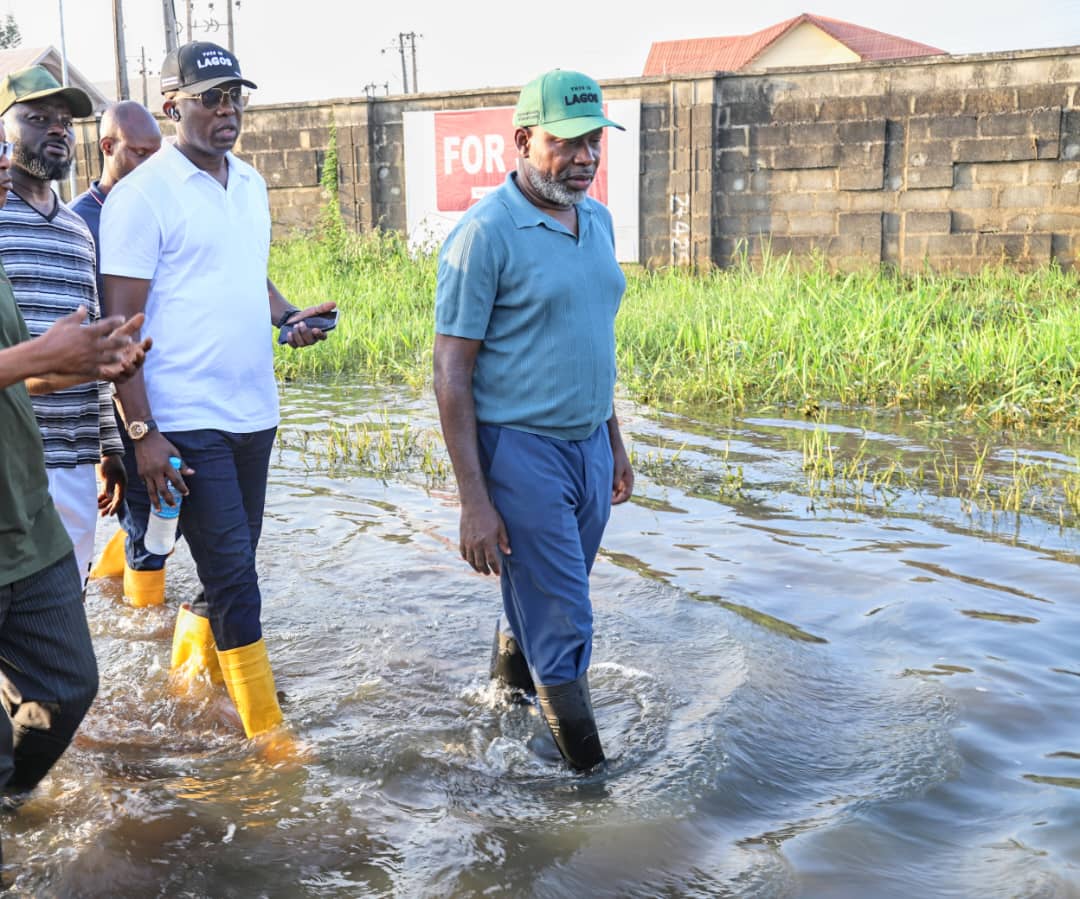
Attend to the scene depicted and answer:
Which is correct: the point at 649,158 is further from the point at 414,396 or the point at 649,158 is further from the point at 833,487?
the point at 833,487

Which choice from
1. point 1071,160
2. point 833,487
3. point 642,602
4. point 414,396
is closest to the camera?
point 642,602

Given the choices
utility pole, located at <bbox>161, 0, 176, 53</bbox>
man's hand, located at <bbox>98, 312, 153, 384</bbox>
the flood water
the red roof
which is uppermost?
the red roof

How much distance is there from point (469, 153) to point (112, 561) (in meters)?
11.2

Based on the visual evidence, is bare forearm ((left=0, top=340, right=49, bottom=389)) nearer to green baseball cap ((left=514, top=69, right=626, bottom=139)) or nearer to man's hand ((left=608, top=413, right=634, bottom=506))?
green baseball cap ((left=514, top=69, right=626, bottom=139))

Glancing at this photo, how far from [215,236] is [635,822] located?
2.01 metres

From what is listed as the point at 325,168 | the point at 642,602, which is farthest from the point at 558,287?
the point at 325,168

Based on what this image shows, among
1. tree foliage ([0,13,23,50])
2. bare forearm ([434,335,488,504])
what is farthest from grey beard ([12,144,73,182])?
tree foliage ([0,13,23,50])

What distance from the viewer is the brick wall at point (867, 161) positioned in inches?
508

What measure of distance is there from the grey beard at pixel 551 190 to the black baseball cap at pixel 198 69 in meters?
0.98

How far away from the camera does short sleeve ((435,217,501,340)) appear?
10.1ft

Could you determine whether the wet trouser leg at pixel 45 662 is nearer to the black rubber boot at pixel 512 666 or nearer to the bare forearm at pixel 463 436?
the bare forearm at pixel 463 436

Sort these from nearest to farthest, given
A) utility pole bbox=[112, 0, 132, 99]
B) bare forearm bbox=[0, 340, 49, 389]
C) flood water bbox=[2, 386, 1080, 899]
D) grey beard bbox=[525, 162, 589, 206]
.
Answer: bare forearm bbox=[0, 340, 49, 389] < flood water bbox=[2, 386, 1080, 899] < grey beard bbox=[525, 162, 589, 206] < utility pole bbox=[112, 0, 132, 99]

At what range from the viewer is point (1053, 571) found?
16.3 feet

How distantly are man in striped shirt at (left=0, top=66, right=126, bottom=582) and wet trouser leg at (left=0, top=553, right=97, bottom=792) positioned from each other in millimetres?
613
